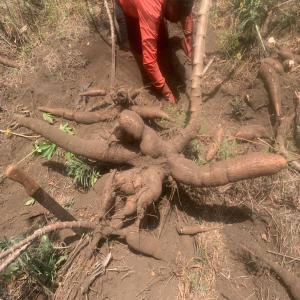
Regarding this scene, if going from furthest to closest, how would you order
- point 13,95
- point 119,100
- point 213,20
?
point 213,20 < point 13,95 < point 119,100

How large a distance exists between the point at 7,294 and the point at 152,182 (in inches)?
53.4

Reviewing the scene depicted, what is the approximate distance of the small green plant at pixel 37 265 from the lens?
235 centimetres

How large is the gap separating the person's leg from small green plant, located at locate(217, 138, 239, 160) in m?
1.60

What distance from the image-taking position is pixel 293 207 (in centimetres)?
A: 263

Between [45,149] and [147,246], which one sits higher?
[45,149]

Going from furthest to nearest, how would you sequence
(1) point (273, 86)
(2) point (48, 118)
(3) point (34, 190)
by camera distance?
(2) point (48, 118) → (1) point (273, 86) → (3) point (34, 190)

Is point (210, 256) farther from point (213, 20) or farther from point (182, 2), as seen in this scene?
point (213, 20)

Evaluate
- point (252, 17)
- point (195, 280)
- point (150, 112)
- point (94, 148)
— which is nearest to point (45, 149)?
point (94, 148)

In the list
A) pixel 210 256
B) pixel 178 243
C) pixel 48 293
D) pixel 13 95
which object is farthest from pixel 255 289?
pixel 13 95

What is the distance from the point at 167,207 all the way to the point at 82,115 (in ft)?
3.97

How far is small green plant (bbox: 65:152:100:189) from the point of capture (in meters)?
2.88

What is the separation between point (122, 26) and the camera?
3664 mm

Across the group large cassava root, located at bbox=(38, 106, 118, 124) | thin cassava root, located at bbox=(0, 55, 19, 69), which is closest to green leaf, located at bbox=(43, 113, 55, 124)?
large cassava root, located at bbox=(38, 106, 118, 124)

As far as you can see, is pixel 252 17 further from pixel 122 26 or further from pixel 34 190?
pixel 34 190
